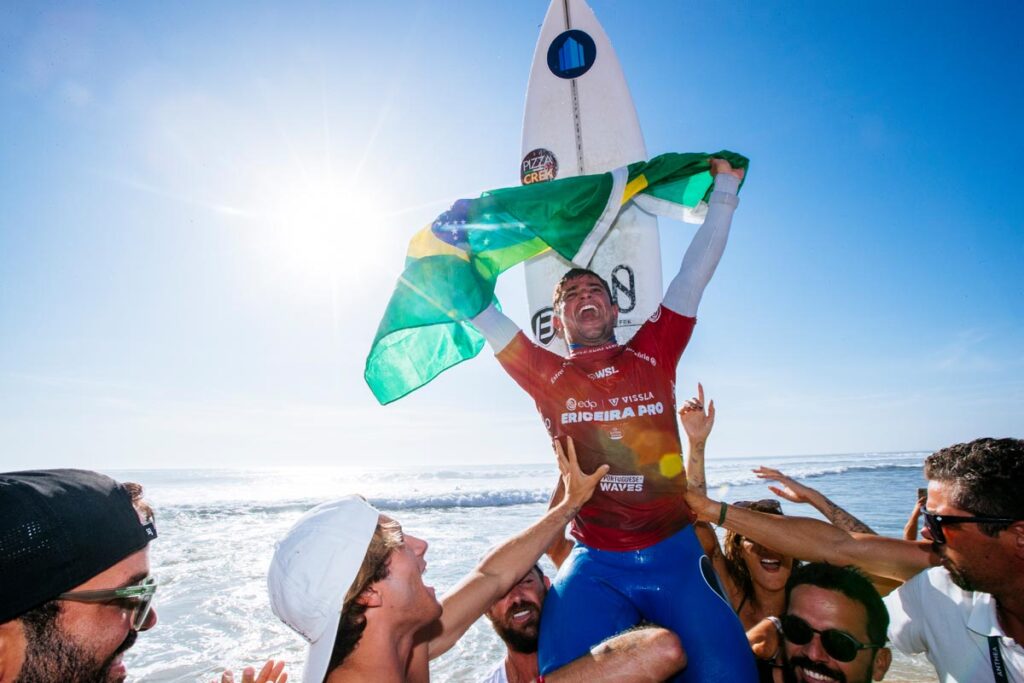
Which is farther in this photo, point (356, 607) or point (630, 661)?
point (630, 661)

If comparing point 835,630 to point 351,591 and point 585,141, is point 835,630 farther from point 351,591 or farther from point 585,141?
point 585,141

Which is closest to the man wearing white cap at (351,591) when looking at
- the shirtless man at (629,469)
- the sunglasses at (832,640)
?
the shirtless man at (629,469)

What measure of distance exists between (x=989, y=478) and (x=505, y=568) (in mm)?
2574

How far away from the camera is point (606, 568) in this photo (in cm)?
301

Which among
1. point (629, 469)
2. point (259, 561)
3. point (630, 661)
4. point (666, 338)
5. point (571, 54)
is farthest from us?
point (259, 561)

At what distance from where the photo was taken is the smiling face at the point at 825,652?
2631 millimetres

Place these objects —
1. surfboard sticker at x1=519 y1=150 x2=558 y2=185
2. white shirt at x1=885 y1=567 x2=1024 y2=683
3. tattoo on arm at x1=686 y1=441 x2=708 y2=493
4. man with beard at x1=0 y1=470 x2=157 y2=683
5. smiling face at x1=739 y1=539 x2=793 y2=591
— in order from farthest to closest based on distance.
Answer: surfboard sticker at x1=519 y1=150 x2=558 y2=185
smiling face at x1=739 y1=539 x2=793 y2=591
tattoo on arm at x1=686 y1=441 x2=708 y2=493
white shirt at x1=885 y1=567 x2=1024 y2=683
man with beard at x1=0 y1=470 x2=157 y2=683

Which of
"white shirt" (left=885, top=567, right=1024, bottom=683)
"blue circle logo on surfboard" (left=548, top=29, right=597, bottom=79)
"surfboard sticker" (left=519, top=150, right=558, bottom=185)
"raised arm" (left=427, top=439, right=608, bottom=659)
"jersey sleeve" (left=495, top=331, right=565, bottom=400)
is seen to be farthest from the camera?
"blue circle logo on surfboard" (left=548, top=29, right=597, bottom=79)

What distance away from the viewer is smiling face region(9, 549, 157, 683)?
1.47 m

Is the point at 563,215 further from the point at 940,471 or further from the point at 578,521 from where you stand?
the point at 940,471

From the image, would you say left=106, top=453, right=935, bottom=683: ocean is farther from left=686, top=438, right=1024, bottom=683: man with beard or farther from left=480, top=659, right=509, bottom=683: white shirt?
left=686, top=438, right=1024, bottom=683: man with beard

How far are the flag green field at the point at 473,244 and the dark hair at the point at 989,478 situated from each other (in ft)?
8.38

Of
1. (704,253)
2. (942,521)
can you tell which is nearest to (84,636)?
(704,253)

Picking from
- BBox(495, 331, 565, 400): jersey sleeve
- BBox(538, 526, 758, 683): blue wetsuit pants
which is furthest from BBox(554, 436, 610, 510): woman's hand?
BBox(495, 331, 565, 400): jersey sleeve
